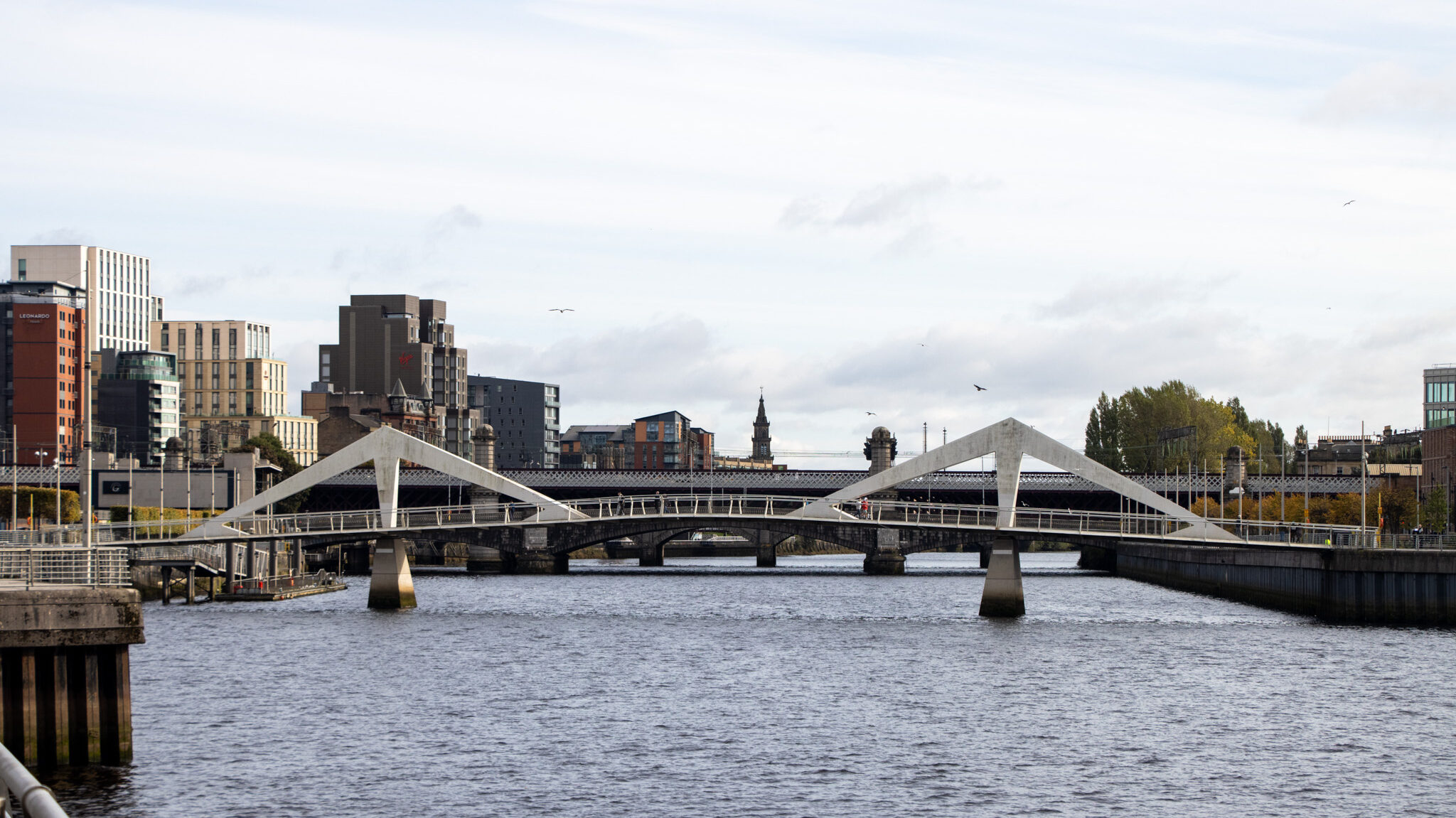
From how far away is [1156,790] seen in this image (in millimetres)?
43531

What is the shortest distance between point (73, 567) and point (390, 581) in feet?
186

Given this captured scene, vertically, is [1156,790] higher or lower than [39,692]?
lower

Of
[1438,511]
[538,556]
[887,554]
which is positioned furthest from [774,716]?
→ [538,556]

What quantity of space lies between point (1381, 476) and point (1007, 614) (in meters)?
102

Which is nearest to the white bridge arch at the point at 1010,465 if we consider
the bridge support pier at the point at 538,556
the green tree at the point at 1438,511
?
the green tree at the point at 1438,511

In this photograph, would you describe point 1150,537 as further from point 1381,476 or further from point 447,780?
point 1381,476

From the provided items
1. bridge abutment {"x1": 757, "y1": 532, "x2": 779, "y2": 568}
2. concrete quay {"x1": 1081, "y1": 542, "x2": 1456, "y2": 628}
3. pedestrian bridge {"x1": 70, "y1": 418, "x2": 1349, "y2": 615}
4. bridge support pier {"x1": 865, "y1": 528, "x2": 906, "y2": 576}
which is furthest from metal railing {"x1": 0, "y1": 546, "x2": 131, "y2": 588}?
bridge abutment {"x1": 757, "y1": 532, "x2": 779, "y2": 568}

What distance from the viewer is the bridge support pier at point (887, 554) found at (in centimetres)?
15975

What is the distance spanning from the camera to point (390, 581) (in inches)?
3949

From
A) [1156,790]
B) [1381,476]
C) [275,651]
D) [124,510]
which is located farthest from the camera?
[1381,476]

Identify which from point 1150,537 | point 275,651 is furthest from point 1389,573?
point 275,651

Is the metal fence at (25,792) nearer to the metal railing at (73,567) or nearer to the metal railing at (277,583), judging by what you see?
the metal railing at (73,567)

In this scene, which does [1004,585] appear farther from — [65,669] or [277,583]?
[65,669]

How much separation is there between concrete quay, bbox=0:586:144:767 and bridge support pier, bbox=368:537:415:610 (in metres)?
59.8
